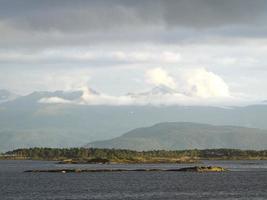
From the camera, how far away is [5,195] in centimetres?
14212

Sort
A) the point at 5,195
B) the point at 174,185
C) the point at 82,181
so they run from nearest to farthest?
the point at 5,195, the point at 174,185, the point at 82,181

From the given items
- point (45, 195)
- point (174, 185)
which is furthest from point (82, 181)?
point (45, 195)

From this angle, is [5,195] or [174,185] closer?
[5,195]

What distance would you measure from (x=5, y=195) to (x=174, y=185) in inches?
1816

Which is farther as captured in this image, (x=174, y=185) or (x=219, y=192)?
(x=174, y=185)

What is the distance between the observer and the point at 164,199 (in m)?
133

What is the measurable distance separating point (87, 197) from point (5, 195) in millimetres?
17683

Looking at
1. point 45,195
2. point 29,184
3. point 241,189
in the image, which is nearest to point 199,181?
point 241,189

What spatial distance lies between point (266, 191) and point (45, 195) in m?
47.6

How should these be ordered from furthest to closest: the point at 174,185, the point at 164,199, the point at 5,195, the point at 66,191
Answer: the point at 174,185 < the point at 66,191 < the point at 5,195 < the point at 164,199

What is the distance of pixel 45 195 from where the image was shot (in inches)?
5600

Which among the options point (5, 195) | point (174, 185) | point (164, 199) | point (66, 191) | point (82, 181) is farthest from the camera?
point (82, 181)

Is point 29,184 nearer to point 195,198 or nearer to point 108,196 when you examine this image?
point 108,196

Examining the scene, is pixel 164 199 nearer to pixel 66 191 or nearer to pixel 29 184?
pixel 66 191
